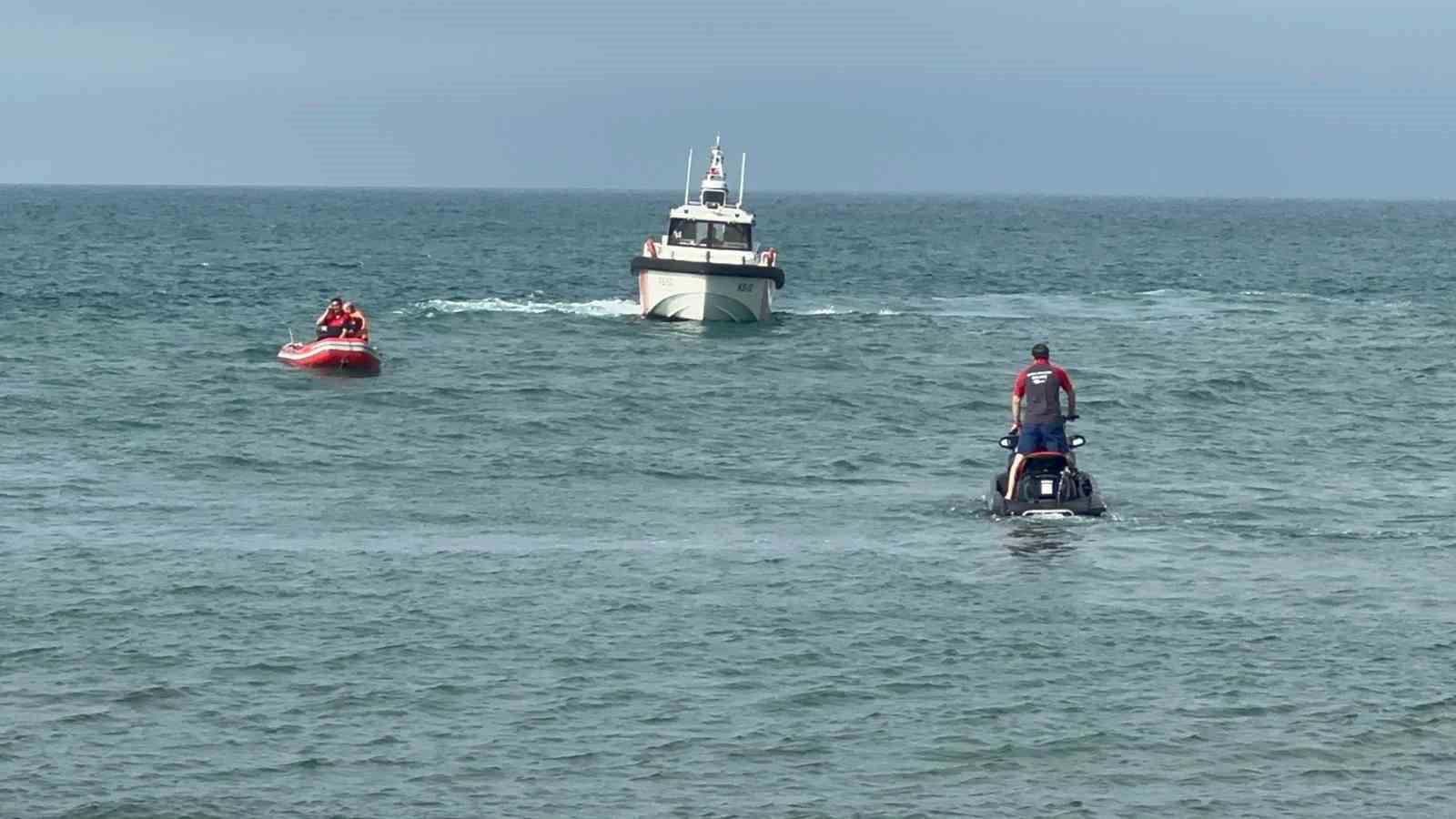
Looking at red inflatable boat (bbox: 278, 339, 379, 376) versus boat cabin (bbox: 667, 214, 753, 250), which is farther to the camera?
boat cabin (bbox: 667, 214, 753, 250)

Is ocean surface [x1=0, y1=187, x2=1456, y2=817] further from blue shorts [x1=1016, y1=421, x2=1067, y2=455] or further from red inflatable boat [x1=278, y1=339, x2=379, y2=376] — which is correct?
blue shorts [x1=1016, y1=421, x2=1067, y2=455]

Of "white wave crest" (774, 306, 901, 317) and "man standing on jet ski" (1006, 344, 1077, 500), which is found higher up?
"man standing on jet ski" (1006, 344, 1077, 500)

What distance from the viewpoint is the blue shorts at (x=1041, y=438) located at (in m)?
24.7

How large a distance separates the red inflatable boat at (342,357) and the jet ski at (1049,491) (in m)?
17.4

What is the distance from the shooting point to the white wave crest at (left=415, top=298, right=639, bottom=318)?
57312 millimetres

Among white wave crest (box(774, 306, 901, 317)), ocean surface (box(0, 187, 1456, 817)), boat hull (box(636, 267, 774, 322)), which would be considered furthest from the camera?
white wave crest (box(774, 306, 901, 317))

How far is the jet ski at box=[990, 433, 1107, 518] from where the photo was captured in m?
25.1

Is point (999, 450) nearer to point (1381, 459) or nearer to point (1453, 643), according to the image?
point (1381, 459)

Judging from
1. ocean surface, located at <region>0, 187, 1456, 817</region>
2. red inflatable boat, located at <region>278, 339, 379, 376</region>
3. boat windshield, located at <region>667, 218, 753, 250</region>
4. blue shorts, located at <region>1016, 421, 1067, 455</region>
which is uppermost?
boat windshield, located at <region>667, 218, 753, 250</region>

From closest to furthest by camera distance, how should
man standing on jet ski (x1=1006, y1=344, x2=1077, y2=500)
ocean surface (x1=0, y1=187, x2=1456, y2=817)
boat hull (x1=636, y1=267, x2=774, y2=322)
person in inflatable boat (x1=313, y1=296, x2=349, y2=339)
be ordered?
1. ocean surface (x1=0, y1=187, x2=1456, y2=817)
2. man standing on jet ski (x1=1006, y1=344, x2=1077, y2=500)
3. person in inflatable boat (x1=313, y1=296, x2=349, y2=339)
4. boat hull (x1=636, y1=267, x2=774, y2=322)

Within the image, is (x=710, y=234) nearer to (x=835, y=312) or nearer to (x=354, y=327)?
(x=835, y=312)

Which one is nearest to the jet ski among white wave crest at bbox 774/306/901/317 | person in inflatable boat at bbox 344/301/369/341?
person in inflatable boat at bbox 344/301/369/341

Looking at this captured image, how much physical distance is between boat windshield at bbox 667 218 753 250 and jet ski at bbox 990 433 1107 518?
24.9m

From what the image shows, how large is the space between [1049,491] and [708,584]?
529cm
